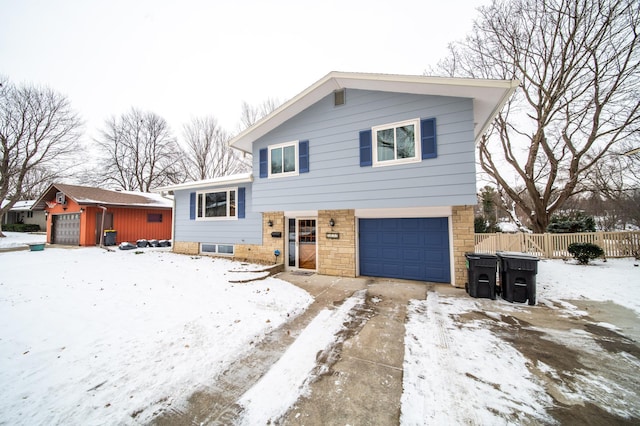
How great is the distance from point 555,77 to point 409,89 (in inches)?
484

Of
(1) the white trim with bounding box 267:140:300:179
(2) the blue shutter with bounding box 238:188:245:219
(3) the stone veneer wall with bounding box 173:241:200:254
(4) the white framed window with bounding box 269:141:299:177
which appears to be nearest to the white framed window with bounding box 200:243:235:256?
(3) the stone veneer wall with bounding box 173:241:200:254

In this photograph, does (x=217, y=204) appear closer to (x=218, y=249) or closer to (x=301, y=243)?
(x=218, y=249)

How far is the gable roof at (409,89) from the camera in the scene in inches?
214

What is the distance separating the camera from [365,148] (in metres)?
6.70

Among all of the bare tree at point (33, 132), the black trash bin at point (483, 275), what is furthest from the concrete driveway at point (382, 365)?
the bare tree at point (33, 132)

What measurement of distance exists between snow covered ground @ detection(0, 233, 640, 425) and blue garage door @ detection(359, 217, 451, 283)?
1373mm

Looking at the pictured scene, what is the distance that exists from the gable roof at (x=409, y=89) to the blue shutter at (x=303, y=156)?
Result: 1.24 meters

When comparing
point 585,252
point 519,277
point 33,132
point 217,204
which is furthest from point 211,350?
point 33,132

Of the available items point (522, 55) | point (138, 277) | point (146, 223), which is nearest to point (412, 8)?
point (522, 55)

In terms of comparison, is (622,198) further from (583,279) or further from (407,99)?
(407,99)

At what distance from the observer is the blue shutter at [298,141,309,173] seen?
7578 mm

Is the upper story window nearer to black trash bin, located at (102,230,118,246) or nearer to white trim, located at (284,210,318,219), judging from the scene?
black trash bin, located at (102,230,118,246)

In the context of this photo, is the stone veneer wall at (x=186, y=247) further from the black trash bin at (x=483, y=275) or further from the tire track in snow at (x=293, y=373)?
the black trash bin at (x=483, y=275)

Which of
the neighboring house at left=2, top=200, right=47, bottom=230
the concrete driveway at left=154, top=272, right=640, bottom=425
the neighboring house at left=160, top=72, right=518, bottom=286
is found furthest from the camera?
the neighboring house at left=2, top=200, right=47, bottom=230
